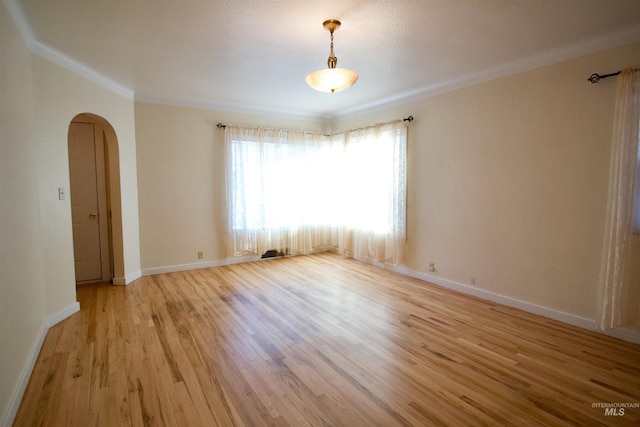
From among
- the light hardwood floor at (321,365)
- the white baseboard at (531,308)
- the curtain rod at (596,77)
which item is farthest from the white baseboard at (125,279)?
the curtain rod at (596,77)

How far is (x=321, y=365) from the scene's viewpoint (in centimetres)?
251

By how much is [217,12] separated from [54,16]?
1.27 meters

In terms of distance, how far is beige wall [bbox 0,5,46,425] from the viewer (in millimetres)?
2000

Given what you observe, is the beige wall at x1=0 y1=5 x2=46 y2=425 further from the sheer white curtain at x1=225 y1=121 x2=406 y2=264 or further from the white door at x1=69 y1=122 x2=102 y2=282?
the sheer white curtain at x1=225 y1=121 x2=406 y2=264

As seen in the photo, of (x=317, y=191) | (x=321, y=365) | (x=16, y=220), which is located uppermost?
(x=317, y=191)

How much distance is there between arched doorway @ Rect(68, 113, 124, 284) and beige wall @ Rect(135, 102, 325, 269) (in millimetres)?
418

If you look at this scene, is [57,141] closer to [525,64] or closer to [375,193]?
[375,193]

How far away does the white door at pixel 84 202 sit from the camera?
4.57 m

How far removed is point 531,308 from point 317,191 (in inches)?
154

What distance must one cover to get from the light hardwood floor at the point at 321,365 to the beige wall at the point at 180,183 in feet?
3.90

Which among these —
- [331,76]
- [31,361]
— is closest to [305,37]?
[331,76]

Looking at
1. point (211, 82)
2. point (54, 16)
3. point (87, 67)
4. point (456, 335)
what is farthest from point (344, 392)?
point (87, 67)

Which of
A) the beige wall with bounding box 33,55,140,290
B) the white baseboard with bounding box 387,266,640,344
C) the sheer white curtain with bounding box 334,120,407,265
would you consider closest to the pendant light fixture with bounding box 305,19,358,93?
the sheer white curtain with bounding box 334,120,407,265

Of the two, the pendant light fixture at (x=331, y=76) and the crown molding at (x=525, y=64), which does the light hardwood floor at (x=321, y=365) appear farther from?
the crown molding at (x=525, y=64)
